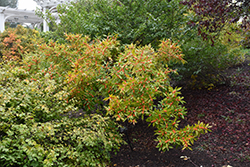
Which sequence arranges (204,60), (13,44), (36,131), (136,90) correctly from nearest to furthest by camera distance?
(36,131), (136,90), (204,60), (13,44)

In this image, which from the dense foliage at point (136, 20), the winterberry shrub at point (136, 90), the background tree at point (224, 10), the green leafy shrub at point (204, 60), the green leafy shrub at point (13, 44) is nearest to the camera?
the winterberry shrub at point (136, 90)

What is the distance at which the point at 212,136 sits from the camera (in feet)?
16.6

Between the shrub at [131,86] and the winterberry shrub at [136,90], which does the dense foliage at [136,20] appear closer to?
the shrub at [131,86]

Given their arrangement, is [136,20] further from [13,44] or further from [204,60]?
[13,44]

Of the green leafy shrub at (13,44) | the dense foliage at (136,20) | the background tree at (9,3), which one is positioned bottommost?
the green leafy shrub at (13,44)

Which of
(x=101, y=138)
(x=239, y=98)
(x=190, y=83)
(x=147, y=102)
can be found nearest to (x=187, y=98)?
(x=190, y=83)

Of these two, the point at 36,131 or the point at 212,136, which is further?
the point at 212,136

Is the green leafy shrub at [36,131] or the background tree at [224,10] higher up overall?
the background tree at [224,10]

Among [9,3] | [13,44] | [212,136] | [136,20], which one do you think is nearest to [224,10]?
[136,20]

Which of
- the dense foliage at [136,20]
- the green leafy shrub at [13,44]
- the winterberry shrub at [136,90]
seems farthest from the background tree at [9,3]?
the winterberry shrub at [136,90]

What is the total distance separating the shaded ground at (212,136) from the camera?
4.21 metres

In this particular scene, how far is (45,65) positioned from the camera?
4527mm

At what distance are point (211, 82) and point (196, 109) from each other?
132 cm

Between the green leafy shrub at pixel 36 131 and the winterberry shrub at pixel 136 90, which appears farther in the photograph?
the winterberry shrub at pixel 136 90
